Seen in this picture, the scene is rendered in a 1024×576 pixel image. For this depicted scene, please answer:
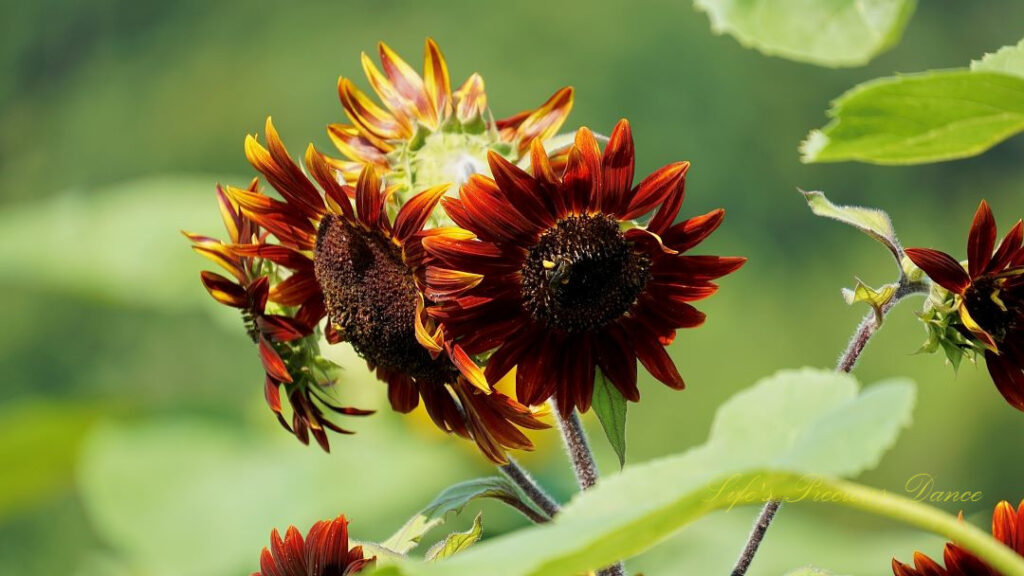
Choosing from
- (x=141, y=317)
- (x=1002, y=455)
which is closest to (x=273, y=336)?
(x=141, y=317)

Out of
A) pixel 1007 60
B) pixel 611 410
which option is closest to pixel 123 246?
pixel 611 410

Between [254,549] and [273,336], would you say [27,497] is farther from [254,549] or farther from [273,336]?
[273,336]

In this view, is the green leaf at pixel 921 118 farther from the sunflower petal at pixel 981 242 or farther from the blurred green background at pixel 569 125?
the blurred green background at pixel 569 125

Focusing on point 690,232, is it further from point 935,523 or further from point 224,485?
point 224,485

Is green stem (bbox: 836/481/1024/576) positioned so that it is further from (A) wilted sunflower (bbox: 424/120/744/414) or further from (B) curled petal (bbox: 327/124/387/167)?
(B) curled petal (bbox: 327/124/387/167)

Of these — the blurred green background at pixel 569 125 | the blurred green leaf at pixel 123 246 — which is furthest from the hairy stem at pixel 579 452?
the blurred green background at pixel 569 125

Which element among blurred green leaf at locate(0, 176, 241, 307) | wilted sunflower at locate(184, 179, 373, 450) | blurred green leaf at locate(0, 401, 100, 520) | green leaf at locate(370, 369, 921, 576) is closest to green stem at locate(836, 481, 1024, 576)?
green leaf at locate(370, 369, 921, 576)

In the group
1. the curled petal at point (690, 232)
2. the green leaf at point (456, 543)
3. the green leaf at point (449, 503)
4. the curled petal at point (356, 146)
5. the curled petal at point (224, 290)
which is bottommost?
the green leaf at point (456, 543)
